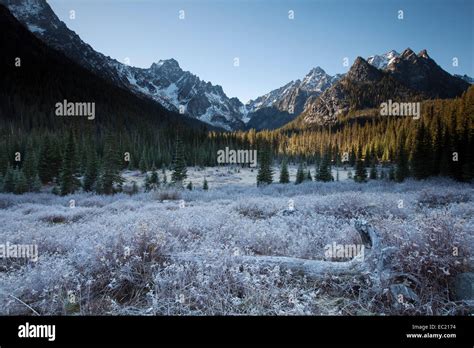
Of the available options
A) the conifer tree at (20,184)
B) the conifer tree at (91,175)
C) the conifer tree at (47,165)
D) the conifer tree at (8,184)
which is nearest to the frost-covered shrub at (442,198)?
the conifer tree at (20,184)

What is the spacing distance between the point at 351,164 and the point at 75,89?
153071mm

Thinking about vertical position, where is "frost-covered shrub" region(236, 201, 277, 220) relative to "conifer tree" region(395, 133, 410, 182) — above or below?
below

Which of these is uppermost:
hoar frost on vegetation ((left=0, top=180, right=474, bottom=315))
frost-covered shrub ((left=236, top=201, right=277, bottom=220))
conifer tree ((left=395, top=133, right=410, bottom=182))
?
conifer tree ((left=395, top=133, right=410, bottom=182))

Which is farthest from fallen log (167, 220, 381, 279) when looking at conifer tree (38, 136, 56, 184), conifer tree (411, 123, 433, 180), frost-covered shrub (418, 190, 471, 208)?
conifer tree (38, 136, 56, 184)

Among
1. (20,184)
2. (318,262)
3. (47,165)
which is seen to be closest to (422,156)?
(318,262)

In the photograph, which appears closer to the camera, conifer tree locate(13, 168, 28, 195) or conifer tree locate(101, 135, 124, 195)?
conifer tree locate(13, 168, 28, 195)

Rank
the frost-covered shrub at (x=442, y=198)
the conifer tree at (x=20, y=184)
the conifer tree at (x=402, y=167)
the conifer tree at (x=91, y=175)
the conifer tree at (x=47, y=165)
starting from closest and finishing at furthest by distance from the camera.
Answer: the frost-covered shrub at (x=442, y=198) < the conifer tree at (x=20, y=184) < the conifer tree at (x=402, y=167) < the conifer tree at (x=91, y=175) < the conifer tree at (x=47, y=165)

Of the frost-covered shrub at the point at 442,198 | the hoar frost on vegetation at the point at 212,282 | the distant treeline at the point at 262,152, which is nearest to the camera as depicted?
the hoar frost on vegetation at the point at 212,282

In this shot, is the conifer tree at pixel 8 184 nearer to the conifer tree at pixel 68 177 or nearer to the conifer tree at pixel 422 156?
Answer: the conifer tree at pixel 68 177

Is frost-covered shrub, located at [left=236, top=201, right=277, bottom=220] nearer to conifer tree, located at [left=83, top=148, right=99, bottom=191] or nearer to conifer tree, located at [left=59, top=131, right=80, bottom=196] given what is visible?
conifer tree, located at [left=59, top=131, right=80, bottom=196]

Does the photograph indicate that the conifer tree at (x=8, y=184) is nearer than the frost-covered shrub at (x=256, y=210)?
No

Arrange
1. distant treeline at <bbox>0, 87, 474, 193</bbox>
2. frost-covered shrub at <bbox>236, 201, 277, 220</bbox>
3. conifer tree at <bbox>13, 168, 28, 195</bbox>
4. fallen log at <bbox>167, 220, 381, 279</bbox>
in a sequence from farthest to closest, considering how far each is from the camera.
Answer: conifer tree at <bbox>13, 168, 28, 195</bbox>
distant treeline at <bbox>0, 87, 474, 193</bbox>
frost-covered shrub at <bbox>236, 201, 277, 220</bbox>
fallen log at <bbox>167, 220, 381, 279</bbox>

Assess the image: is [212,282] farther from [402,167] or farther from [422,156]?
[402,167]

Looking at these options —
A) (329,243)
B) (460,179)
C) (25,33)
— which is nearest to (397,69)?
(460,179)
